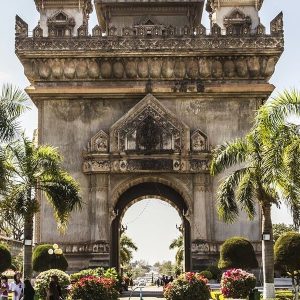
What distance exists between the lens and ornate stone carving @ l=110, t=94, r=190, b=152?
32375 mm

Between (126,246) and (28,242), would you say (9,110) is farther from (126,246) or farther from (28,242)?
(126,246)

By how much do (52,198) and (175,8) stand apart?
1605cm

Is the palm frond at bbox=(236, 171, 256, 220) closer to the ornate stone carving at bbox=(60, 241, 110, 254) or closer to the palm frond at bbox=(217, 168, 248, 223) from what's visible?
the palm frond at bbox=(217, 168, 248, 223)

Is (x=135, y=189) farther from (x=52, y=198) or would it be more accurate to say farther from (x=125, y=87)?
(x=52, y=198)

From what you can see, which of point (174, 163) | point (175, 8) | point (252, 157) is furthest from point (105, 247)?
point (175, 8)

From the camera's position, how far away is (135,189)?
3459 centimetres

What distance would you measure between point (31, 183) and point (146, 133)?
8250 millimetres

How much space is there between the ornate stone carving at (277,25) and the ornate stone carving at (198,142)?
5896 millimetres

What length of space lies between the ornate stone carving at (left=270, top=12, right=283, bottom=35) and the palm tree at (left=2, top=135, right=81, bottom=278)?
1289cm

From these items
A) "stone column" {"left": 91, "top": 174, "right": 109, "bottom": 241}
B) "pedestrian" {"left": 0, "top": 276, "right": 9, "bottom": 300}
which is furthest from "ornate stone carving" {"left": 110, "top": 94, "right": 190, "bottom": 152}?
"pedestrian" {"left": 0, "top": 276, "right": 9, "bottom": 300}

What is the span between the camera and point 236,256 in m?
28.8

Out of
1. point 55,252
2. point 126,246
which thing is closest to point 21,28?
point 55,252

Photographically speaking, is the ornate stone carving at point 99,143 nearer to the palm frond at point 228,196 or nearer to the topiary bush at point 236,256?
the topiary bush at point 236,256

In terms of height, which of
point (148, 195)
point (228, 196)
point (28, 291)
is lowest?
point (28, 291)
